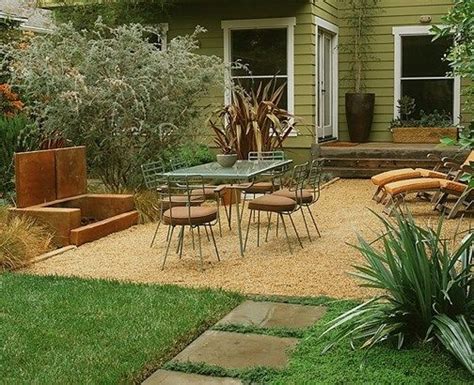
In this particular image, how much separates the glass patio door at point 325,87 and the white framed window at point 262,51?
0.97 m

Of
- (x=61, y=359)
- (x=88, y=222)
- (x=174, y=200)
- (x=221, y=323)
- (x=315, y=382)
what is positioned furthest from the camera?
(x=88, y=222)

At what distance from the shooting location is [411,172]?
9.58 meters

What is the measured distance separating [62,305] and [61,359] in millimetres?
1130

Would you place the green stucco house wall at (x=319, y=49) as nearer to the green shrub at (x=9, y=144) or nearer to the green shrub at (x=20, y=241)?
the green shrub at (x=9, y=144)

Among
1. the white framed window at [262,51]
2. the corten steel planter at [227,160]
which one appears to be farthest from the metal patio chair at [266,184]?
the white framed window at [262,51]

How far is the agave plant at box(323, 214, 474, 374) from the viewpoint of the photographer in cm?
384

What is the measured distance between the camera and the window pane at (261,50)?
42.0 feet

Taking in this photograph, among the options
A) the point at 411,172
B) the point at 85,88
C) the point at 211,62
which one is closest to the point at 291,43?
the point at 211,62

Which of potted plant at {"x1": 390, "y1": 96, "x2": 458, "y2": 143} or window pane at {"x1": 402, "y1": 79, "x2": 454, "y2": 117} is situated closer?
potted plant at {"x1": 390, "y1": 96, "x2": 458, "y2": 143}

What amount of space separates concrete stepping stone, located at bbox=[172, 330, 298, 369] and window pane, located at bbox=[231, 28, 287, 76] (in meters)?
9.01

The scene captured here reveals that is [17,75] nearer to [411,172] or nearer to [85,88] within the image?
[85,88]

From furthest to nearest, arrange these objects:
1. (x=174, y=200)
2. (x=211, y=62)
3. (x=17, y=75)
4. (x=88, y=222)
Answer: (x=211, y=62) → (x=17, y=75) → (x=88, y=222) → (x=174, y=200)

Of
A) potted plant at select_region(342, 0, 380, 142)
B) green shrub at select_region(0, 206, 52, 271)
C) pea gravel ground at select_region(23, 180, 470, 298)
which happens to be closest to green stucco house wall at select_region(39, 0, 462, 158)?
potted plant at select_region(342, 0, 380, 142)

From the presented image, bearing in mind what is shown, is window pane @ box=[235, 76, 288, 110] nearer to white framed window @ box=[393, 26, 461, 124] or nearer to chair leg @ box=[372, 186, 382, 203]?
white framed window @ box=[393, 26, 461, 124]
